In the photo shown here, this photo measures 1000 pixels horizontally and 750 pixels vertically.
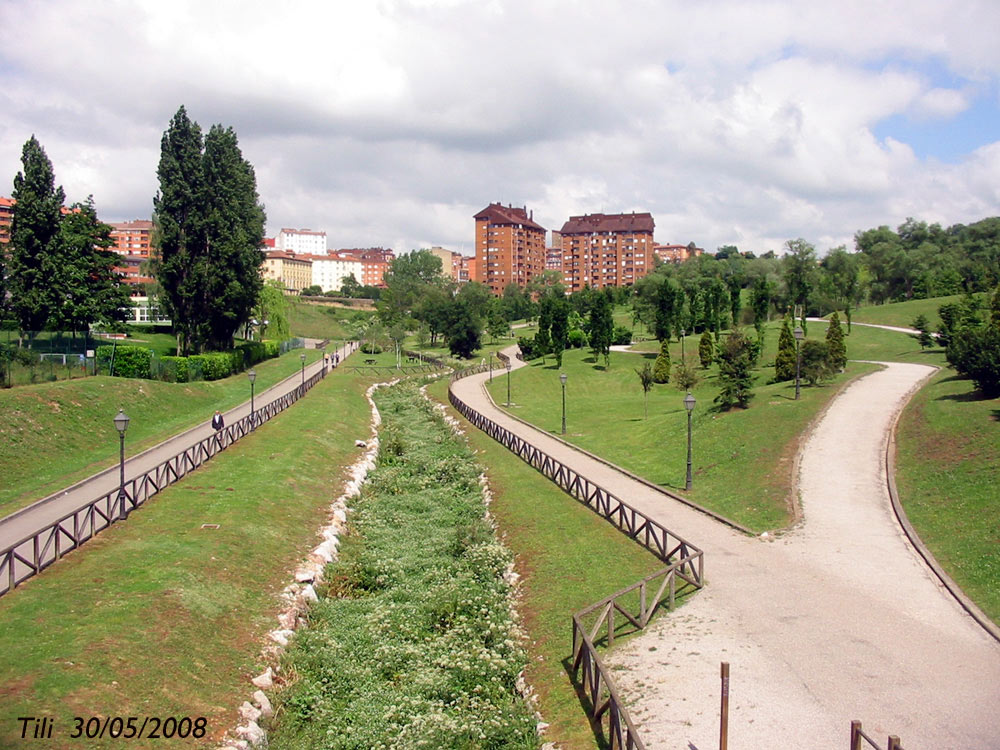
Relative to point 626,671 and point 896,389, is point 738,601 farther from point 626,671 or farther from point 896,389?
point 896,389

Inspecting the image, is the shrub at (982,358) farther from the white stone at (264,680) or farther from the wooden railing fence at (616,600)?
the white stone at (264,680)

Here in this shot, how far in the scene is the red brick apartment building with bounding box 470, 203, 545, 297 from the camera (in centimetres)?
18488

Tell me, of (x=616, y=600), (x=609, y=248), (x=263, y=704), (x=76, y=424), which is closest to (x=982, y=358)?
(x=616, y=600)

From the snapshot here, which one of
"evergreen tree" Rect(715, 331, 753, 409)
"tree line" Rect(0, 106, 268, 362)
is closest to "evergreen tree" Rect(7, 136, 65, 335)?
"tree line" Rect(0, 106, 268, 362)

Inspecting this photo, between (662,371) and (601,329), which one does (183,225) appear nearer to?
(601,329)

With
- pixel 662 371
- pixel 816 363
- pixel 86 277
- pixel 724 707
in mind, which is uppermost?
pixel 86 277

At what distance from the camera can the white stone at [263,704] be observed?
1290 centimetres

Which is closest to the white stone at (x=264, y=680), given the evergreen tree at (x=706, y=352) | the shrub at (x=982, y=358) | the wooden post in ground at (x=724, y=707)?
the wooden post in ground at (x=724, y=707)

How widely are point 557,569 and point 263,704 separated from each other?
753 cm

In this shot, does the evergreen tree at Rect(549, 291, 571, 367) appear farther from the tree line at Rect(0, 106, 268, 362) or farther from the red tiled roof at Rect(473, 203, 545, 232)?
the red tiled roof at Rect(473, 203, 545, 232)

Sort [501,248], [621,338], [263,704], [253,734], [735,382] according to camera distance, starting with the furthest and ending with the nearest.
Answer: [501,248] → [621,338] → [735,382] → [263,704] → [253,734]

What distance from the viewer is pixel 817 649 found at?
1246cm

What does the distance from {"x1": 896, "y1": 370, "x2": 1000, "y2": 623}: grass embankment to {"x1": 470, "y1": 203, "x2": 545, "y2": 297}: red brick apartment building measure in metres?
156

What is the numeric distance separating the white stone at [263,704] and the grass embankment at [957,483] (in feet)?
42.7
